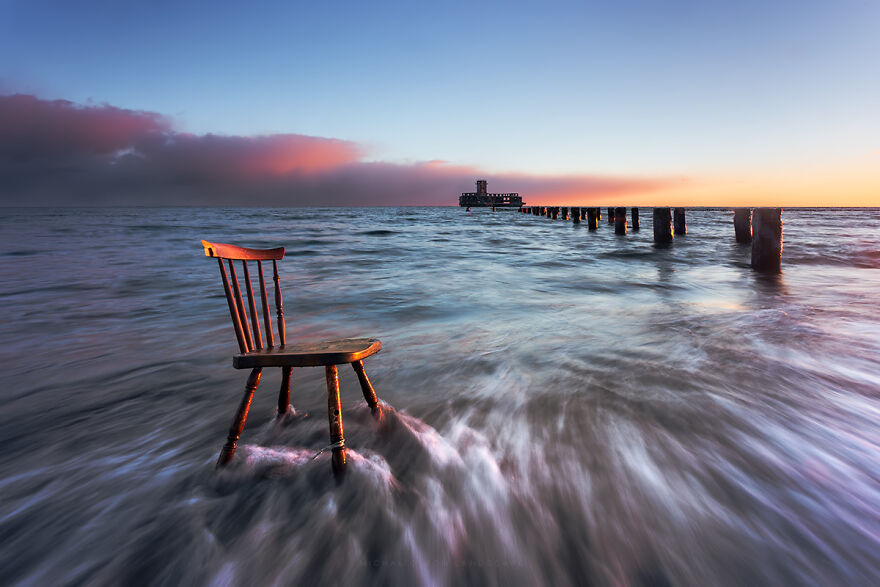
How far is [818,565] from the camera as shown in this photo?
1762 mm

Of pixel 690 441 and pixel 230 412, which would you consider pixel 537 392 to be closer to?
pixel 690 441

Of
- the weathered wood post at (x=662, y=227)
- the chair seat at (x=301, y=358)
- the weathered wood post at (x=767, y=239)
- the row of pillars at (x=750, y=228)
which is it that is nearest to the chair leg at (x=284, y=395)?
the chair seat at (x=301, y=358)

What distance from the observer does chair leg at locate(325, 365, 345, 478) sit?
2.12 metres

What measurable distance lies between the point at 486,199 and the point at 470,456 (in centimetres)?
9966

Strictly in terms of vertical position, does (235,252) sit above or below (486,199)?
below

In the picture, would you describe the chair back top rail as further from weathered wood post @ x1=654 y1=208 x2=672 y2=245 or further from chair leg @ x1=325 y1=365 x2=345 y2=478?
weathered wood post @ x1=654 y1=208 x2=672 y2=245

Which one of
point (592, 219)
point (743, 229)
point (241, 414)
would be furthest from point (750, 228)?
point (241, 414)

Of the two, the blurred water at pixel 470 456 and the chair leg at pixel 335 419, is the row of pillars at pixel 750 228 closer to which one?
the blurred water at pixel 470 456

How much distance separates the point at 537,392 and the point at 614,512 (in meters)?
1.49

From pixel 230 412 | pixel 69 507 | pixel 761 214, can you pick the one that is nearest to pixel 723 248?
pixel 761 214

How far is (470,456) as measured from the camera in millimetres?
2609

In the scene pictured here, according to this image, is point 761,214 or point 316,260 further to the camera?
point 316,260

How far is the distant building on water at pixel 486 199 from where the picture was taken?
96438 millimetres

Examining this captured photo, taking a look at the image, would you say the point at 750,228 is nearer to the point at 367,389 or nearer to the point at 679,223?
the point at 679,223
